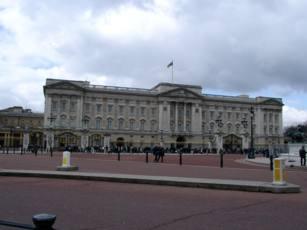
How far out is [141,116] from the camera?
108 meters

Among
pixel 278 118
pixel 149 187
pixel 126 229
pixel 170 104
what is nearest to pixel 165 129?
pixel 170 104

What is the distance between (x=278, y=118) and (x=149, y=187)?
118 m

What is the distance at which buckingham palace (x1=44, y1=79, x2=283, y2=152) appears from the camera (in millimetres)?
98250

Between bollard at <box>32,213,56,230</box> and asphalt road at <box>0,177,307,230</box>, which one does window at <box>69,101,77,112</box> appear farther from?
bollard at <box>32,213,56,230</box>

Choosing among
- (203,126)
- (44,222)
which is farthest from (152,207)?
(203,126)

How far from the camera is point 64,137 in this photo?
313 ft

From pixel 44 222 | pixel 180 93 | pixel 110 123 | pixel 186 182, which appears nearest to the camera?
pixel 44 222

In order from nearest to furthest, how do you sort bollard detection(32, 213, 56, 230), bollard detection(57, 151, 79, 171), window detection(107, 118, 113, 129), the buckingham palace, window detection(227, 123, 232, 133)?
bollard detection(32, 213, 56, 230) < bollard detection(57, 151, 79, 171) < the buckingham palace < window detection(107, 118, 113, 129) < window detection(227, 123, 232, 133)

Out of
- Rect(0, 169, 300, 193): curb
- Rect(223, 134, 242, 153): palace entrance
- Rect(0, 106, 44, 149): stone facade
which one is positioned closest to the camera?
Rect(0, 169, 300, 193): curb

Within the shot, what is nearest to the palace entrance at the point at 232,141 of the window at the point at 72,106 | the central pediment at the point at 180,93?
the central pediment at the point at 180,93

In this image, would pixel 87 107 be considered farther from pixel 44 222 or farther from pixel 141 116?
pixel 44 222

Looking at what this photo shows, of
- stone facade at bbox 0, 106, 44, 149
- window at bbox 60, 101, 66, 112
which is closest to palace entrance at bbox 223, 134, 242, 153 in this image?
window at bbox 60, 101, 66, 112

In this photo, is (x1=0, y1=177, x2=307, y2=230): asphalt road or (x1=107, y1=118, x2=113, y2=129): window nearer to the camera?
(x1=0, y1=177, x2=307, y2=230): asphalt road

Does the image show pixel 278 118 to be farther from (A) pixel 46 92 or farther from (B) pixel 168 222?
(B) pixel 168 222
